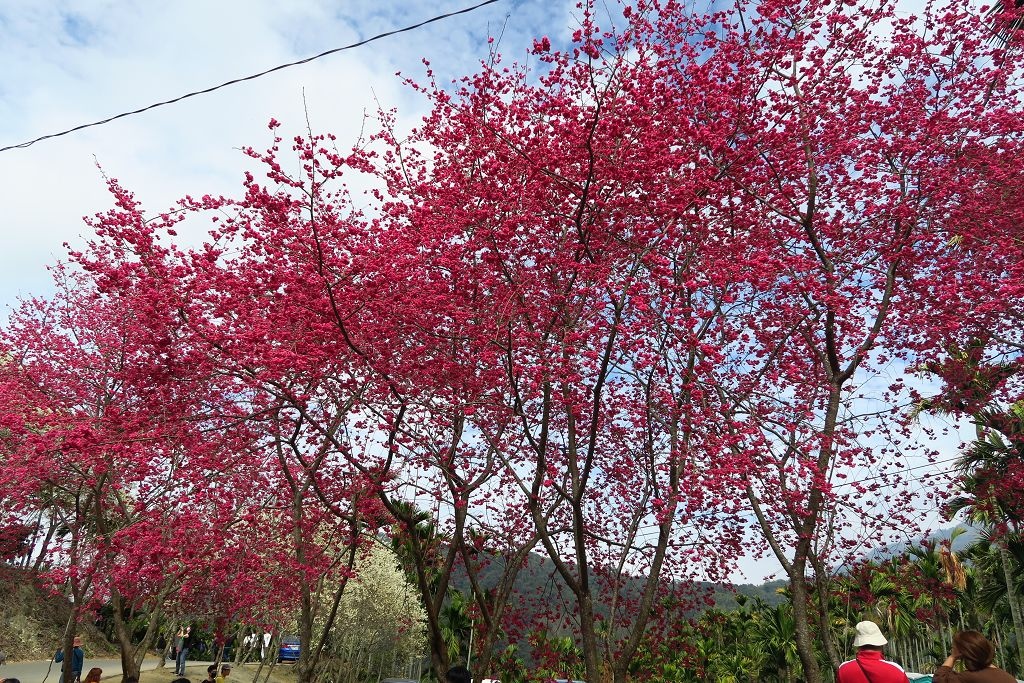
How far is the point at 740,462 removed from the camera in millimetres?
8703

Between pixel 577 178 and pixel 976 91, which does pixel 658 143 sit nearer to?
pixel 577 178

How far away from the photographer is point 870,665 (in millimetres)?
4930

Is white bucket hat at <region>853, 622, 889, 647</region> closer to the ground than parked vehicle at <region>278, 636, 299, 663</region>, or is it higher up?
closer to the ground

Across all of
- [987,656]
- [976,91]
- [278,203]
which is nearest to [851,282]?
[976,91]

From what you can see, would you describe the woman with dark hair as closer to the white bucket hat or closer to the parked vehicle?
the white bucket hat

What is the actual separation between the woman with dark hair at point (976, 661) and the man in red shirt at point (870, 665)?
36cm

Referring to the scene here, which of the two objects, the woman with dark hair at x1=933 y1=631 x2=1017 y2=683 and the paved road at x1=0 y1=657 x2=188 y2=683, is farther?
the paved road at x1=0 y1=657 x2=188 y2=683

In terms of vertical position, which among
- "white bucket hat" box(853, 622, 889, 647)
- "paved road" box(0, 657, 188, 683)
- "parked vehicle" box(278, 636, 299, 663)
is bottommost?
"white bucket hat" box(853, 622, 889, 647)

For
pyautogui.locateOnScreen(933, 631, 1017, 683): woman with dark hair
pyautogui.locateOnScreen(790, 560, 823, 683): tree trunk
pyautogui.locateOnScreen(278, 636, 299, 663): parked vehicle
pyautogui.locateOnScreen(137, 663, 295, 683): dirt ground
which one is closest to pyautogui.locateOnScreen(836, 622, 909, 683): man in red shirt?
pyautogui.locateOnScreen(933, 631, 1017, 683): woman with dark hair

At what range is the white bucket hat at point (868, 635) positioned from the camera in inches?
199

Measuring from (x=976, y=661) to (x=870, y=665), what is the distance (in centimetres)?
64

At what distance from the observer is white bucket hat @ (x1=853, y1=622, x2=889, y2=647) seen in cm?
506

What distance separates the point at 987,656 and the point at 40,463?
13240 mm

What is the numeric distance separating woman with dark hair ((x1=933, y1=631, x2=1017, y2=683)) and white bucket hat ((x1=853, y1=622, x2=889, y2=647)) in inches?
17.5
